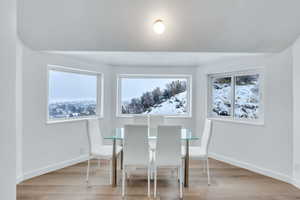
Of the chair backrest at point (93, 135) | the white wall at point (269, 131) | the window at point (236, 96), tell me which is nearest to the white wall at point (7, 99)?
the chair backrest at point (93, 135)

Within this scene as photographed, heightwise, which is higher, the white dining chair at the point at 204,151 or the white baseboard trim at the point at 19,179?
the white dining chair at the point at 204,151

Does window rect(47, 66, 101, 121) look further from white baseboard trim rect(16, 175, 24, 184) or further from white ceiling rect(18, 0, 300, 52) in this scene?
white baseboard trim rect(16, 175, 24, 184)

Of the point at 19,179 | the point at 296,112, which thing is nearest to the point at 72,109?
the point at 19,179

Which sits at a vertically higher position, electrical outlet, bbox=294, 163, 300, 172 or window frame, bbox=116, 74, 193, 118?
window frame, bbox=116, 74, 193, 118

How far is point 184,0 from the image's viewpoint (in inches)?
107

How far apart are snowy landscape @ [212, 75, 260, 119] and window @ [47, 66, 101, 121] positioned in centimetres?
274

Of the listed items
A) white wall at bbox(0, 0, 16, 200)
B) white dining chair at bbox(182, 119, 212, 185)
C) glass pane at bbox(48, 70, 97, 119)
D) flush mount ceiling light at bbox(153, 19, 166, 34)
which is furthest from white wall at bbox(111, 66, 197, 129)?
white wall at bbox(0, 0, 16, 200)

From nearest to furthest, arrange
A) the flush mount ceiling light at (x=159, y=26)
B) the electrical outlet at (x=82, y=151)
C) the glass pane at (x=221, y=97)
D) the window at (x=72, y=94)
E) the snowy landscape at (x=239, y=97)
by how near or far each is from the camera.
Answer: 1. the flush mount ceiling light at (x=159, y=26)
2. the window at (x=72, y=94)
3. the snowy landscape at (x=239, y=97)
4. the electrical outlet at (x=82, y=151)
5. the glass pane at (x=221, y=97)

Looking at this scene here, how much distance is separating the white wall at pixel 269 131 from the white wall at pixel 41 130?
3.13 metres

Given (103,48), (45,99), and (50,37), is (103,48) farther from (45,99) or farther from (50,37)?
(45,99)

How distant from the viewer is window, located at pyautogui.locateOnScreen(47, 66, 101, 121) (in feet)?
12.8

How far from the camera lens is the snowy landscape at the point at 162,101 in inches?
205

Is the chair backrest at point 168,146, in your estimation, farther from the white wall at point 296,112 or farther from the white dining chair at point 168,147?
the white wall at point 296,112

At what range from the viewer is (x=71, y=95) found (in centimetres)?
430
